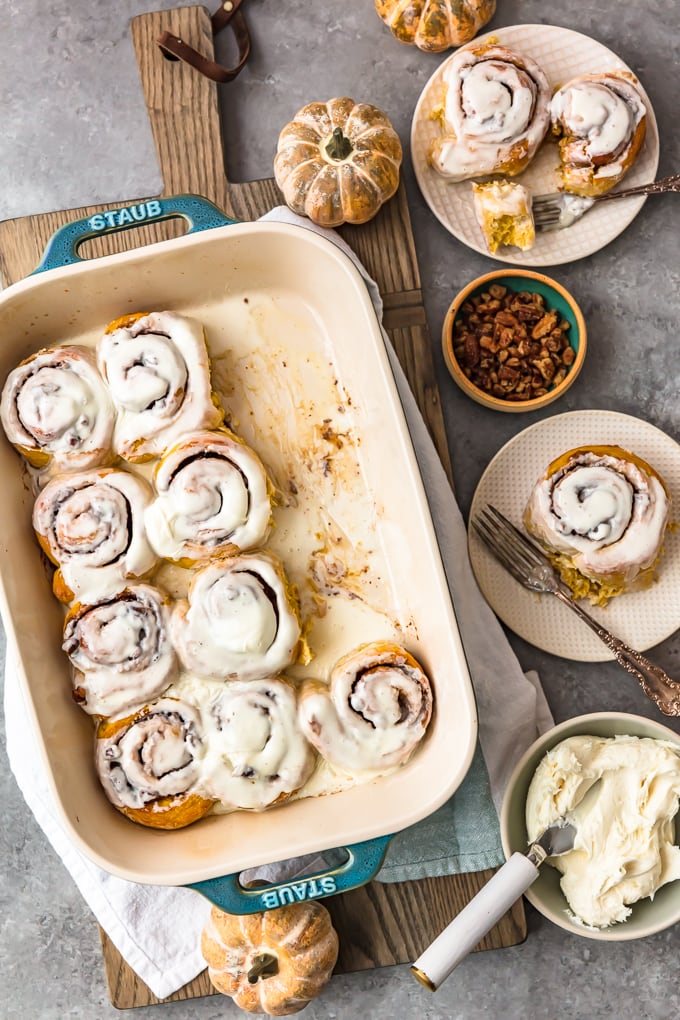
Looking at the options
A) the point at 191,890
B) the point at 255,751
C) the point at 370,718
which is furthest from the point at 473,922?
the point at 191,890

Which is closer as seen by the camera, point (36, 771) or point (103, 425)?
point (103, 425)

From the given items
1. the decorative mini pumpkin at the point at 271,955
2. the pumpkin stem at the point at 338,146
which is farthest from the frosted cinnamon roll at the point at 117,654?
the pumpkin stem at the point at 338,146

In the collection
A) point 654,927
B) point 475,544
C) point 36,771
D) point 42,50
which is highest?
point 42,50

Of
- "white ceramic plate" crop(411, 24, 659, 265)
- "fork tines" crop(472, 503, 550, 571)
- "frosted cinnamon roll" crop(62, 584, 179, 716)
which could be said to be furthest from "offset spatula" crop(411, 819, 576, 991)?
"white ceramic plate" crop(411, 24, 659, 265)

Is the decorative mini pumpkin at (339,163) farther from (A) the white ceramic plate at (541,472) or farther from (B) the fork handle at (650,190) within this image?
(A) the white ceramic plate at (541,472)

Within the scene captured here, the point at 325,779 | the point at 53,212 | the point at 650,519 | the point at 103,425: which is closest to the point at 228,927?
the point at 325,779

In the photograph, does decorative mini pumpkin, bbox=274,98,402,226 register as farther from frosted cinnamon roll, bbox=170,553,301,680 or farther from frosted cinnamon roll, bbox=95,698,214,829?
frosted cinnamon roll, bbox=95,698,214,829

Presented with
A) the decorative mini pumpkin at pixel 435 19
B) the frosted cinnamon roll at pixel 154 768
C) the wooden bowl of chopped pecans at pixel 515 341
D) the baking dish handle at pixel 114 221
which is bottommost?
the frosted cinnamon roll at pixel 154 768

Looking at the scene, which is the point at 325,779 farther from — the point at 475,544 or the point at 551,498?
the point at 551,498
